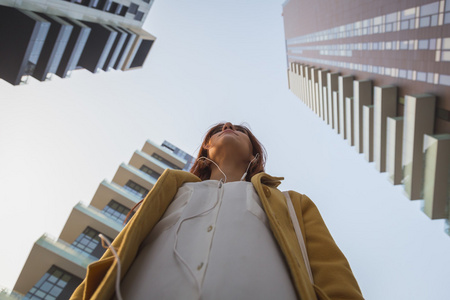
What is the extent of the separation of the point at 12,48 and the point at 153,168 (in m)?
15.6

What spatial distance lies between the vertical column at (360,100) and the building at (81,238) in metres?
21.3

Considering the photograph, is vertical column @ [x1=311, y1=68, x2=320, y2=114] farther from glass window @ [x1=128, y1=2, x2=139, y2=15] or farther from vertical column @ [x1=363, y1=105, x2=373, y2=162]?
glass window @ [x1=128, y1=2, x2=139, y2=15]

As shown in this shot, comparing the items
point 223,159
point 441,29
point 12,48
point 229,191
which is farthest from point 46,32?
point 441,29

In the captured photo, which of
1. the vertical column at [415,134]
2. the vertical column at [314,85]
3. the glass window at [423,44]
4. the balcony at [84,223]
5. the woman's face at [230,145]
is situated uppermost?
the vertical column at [314,85]

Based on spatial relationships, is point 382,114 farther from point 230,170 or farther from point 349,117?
point 230,170

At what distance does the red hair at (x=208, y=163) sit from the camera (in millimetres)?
4906

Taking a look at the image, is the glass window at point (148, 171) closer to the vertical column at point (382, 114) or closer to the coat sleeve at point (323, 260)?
the vertical column at point (382, 114)

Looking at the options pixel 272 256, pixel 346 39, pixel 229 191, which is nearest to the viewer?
pixel 272 256

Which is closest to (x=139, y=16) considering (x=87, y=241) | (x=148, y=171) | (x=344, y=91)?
(x=148, y=171)

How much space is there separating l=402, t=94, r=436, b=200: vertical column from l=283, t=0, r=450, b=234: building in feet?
0.18

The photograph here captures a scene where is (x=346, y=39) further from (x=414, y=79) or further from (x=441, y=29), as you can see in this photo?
(x=441, y=29)

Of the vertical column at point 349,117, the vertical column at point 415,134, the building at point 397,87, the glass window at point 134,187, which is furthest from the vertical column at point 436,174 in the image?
the glass window at point 134,187

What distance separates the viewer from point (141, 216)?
2.78m

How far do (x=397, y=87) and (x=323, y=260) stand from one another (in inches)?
1025
